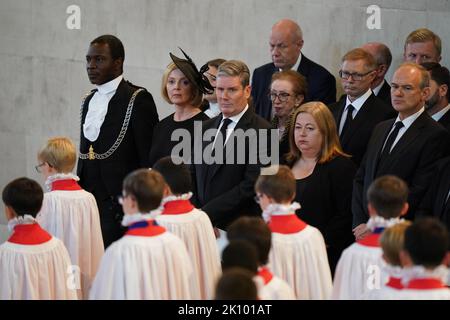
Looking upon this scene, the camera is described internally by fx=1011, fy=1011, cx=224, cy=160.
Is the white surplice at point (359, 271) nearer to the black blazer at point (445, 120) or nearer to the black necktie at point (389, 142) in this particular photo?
the black necktie at point (389, 142)

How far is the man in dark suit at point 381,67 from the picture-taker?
27.7ft

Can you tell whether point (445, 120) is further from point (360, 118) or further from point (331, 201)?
point (331, 201)

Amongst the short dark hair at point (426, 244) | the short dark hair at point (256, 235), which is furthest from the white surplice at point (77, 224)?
the short dark hair at point (426, 244)

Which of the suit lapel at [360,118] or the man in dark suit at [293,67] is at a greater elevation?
the man in dark suit at [293,67]

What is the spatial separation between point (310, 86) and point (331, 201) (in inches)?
68.5

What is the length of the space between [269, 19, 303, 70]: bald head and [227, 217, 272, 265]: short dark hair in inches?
155

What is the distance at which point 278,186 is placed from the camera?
588cm

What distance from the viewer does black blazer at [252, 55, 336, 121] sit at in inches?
340

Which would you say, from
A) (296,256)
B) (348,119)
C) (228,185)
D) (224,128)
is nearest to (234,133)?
(224,128)

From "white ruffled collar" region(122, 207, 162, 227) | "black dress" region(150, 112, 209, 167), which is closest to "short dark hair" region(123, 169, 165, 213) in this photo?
"white ruffled collar" region(122, 207, 162, 227)

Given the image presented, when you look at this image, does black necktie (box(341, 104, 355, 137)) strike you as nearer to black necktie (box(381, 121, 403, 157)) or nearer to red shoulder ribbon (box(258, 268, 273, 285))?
black necktie (box(381, 121, 403, 157))

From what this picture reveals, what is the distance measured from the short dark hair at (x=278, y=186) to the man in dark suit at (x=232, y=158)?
4.01ft

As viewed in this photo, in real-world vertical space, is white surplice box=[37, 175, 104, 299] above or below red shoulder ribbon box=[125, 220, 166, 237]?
below
